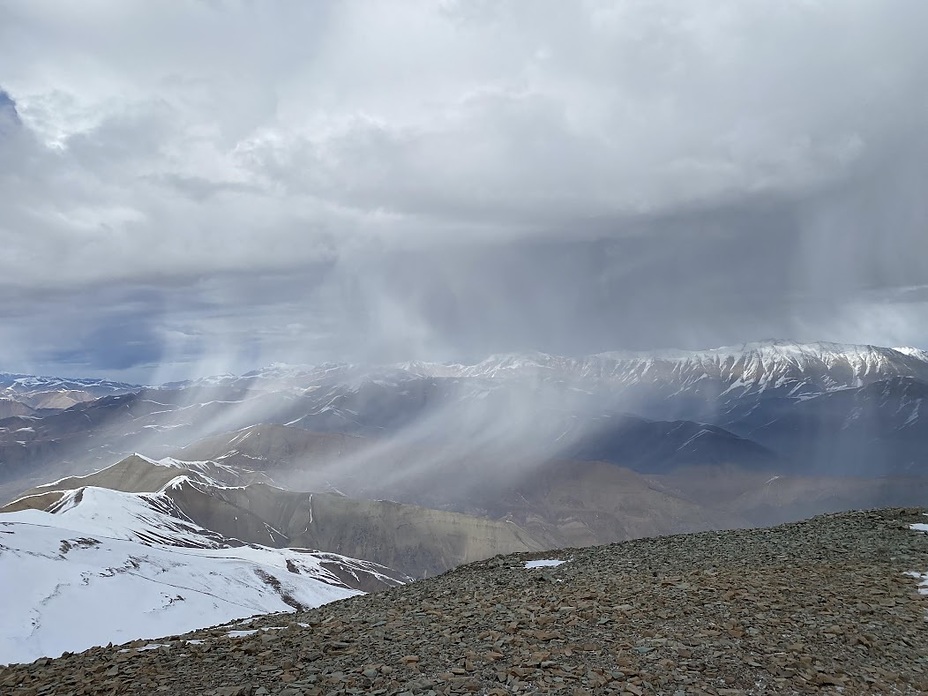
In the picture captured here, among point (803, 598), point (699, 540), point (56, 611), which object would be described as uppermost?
point (803, 598)

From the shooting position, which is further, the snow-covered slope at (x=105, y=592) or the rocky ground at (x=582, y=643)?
the snow-covered slope at (x=105, y=592)

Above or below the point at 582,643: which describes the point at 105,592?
below

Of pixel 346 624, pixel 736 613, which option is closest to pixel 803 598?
pixel 736 613

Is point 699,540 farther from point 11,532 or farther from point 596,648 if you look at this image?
point 11,532

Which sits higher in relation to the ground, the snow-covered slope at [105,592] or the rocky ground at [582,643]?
the rocky ground at [582,643]

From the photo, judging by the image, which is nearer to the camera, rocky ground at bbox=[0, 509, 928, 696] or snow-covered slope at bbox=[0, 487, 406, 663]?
rocky ground at bbox=[0, 509, 928, 696]

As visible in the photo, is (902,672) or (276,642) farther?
(276,642)

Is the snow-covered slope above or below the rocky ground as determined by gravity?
below

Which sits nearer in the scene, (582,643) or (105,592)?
(582,643)
